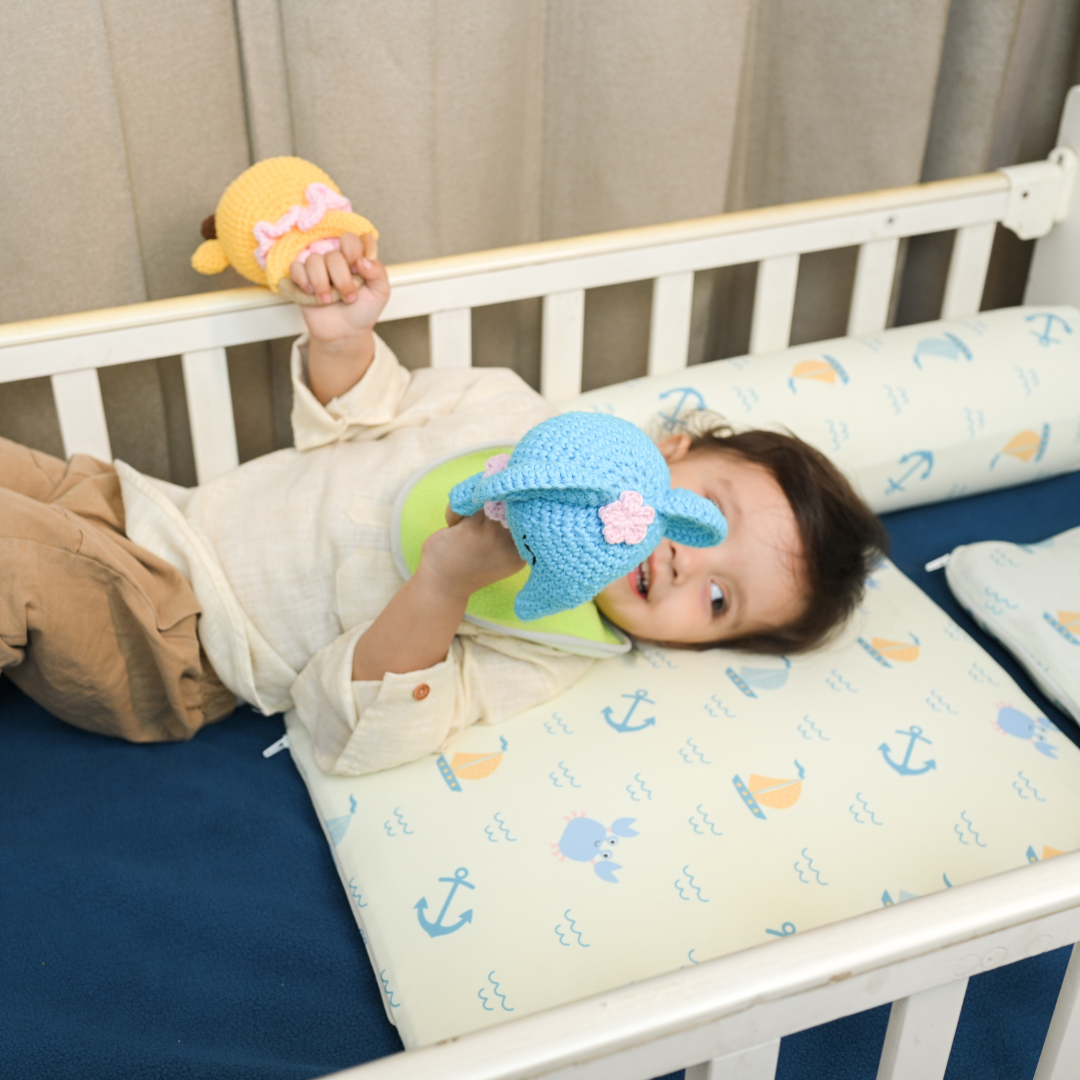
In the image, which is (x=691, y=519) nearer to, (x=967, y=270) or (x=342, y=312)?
(x=342, y=312)

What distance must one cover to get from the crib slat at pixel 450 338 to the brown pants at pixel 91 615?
356 mm

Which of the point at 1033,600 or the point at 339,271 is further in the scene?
the point at 1033,600

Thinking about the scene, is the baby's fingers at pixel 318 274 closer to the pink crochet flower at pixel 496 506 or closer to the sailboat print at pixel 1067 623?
the pink crochet flower at pixel 496 506

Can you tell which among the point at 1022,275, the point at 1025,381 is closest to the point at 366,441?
the point at 1025,381

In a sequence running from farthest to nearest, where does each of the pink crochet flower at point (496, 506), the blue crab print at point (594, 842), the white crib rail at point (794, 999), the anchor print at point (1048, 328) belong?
Result: 1. the anchor print at point (1048, 328)
2. the blue crab print at point (594, 842)
3. the pink crochet flower at point (496, 506)
4. the white crib rail at point (794, 999)

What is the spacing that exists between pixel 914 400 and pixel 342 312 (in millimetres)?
A: 660

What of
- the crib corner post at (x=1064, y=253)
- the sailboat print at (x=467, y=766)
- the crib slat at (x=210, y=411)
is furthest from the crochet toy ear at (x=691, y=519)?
the crib corner post at (x=1064, y=253)

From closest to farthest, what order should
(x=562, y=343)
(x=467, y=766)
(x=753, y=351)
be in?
(x=467, y=766) < (x=562, y=343) < (x=753, y=351)

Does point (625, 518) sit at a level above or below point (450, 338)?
above

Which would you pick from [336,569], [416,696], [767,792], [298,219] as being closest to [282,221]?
[298,219]

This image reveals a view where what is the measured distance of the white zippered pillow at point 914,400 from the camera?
1239mm

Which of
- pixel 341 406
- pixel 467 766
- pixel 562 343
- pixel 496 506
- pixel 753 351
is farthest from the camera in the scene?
pixel 753 351

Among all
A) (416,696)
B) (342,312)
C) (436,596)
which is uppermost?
(342,312)

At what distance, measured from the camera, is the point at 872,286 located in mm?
1335
